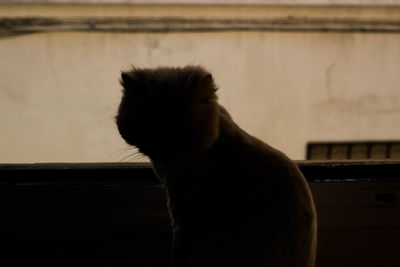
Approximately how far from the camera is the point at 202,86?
59 cm

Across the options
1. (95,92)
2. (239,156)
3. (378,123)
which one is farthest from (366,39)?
(239,156)

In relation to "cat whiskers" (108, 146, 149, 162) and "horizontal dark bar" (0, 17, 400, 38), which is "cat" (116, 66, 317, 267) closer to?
"cat whiskers" (108, 146, 149, 162)

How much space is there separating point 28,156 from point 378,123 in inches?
67.4

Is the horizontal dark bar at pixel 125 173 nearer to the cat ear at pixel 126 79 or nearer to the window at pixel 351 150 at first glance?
the cat ear at pixel 126 79

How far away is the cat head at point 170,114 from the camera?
1.90ft

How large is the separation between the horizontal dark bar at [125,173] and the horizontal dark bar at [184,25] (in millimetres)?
878

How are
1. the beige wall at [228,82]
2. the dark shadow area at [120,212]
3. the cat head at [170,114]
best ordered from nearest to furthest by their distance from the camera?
the cat head at [170,114], the dark shadow area at [120,212], the beige wall at [228,82]

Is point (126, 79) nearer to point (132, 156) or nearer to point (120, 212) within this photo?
point (132, 156)

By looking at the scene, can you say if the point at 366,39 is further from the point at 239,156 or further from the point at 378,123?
the point at 239,156

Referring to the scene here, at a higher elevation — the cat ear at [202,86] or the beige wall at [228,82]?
the cat ear at [202,86]

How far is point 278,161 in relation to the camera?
0.64m

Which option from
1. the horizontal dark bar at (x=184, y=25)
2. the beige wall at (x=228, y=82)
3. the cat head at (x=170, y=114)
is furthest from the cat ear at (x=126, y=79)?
the horizontal dark bar at (x=184, y=25)

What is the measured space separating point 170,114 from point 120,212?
1.54ft

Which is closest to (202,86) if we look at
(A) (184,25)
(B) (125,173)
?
(B) (125,173)
